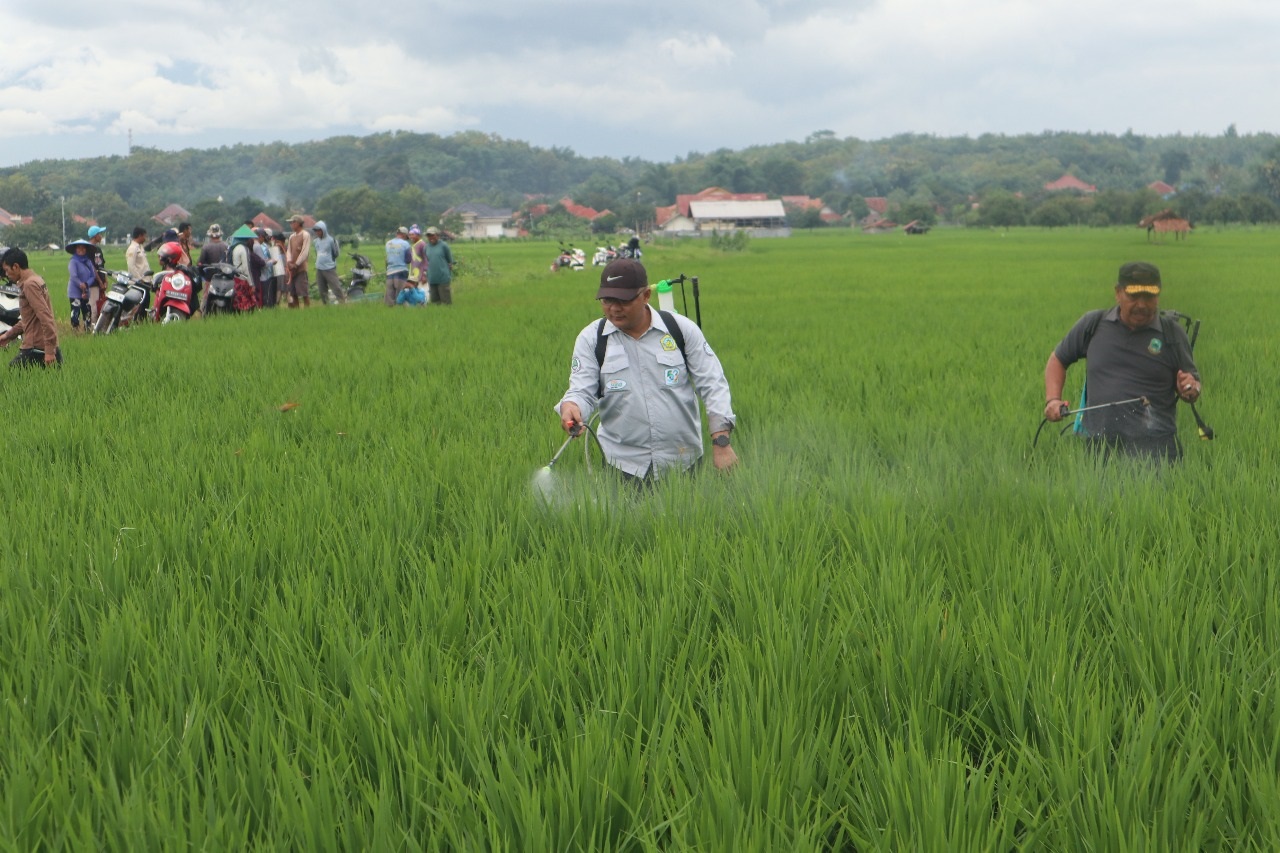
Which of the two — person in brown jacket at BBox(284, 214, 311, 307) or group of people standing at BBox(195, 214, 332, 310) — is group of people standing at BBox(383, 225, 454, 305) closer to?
group of people standing at BBox(195, 214, 332, 310)

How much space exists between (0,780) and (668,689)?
3.93 ft

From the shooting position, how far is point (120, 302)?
37.2 ft

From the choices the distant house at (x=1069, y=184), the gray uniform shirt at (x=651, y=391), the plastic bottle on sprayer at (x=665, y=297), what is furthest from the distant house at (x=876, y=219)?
the gray uniform shirt at (x=651, y=391)

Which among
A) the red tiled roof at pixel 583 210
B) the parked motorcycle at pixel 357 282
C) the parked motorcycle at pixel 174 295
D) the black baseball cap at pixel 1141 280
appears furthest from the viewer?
the red tiled roof at pixel 583 210

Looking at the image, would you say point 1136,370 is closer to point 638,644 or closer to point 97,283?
point 638,644

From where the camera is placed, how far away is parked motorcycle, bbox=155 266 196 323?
12.4 meters

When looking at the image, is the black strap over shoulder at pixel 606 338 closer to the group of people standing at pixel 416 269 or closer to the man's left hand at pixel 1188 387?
the man's left hand at pixel 1188 387

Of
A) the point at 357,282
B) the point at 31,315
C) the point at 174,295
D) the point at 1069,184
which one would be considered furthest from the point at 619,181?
the point at 31,315

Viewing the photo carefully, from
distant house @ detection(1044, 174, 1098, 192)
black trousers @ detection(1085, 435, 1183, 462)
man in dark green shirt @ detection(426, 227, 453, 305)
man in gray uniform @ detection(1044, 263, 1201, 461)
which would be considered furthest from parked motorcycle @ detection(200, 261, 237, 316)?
distant house @ detection(1044, 174, 1098, 192)

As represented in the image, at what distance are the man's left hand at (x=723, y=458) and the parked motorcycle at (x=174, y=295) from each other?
10175mm

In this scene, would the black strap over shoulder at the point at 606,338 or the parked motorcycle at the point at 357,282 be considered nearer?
the black strap over shoulder at the point at 606,338

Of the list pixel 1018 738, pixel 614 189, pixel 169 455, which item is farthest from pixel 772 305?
pixel 614 189

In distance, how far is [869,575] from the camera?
112 inches

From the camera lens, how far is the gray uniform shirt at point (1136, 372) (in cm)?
427
